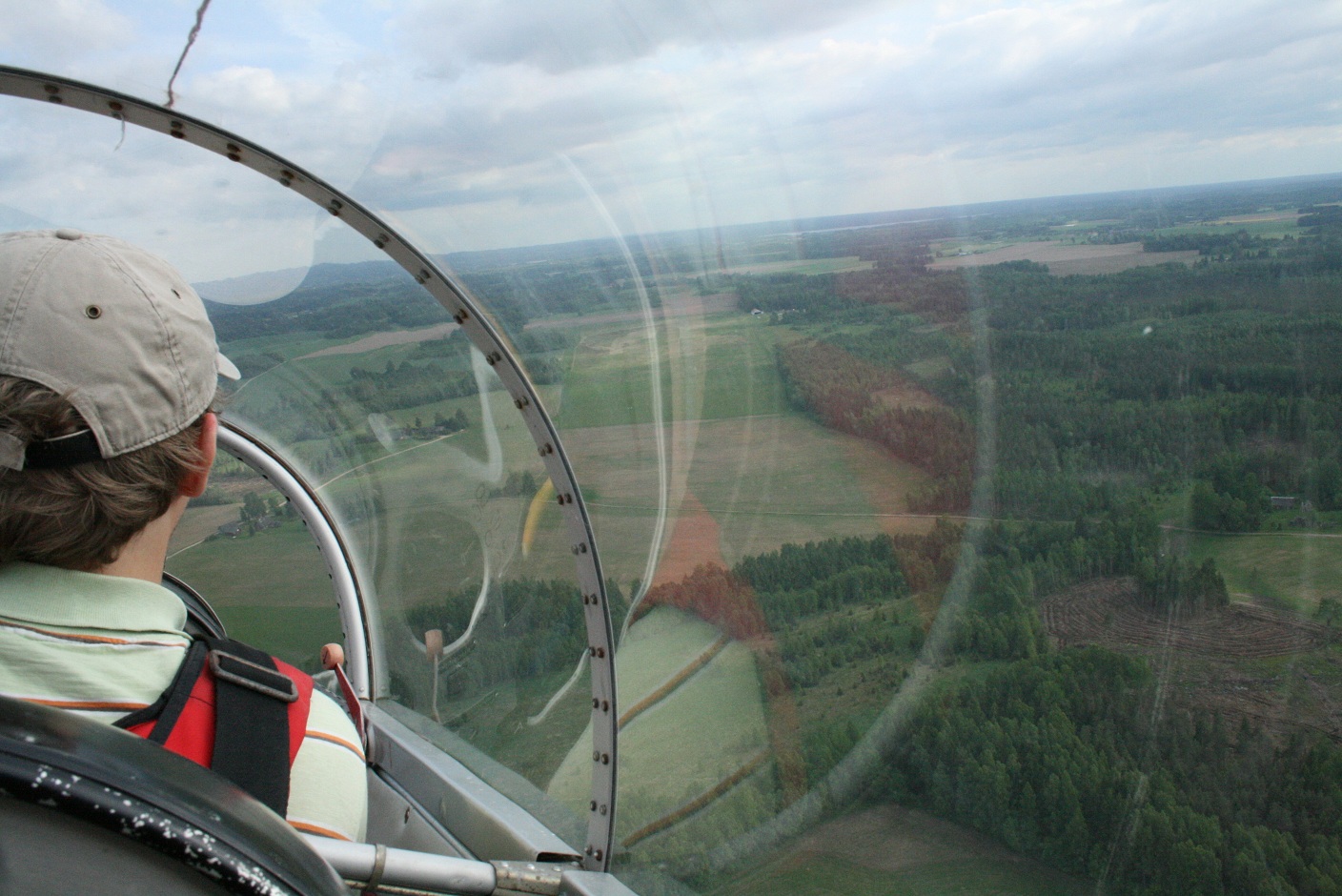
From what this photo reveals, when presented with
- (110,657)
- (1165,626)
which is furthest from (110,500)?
(1165,626)

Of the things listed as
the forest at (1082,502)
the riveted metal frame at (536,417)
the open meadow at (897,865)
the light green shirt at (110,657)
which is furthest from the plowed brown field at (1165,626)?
the light green shirt at (110,657)

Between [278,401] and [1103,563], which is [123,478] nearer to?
[1103,563]

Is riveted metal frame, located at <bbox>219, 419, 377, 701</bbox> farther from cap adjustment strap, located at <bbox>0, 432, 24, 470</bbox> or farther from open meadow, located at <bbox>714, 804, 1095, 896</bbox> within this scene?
cap adjustment strap, located at <bbox>0, 432, 24, 470</bbox>

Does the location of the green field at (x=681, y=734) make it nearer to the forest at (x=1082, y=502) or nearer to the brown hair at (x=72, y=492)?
the forest at (x=1082, y=502)

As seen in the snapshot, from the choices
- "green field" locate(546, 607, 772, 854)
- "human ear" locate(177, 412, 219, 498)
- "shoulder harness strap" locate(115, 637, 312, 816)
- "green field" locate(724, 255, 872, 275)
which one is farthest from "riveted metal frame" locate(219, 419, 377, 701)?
"shoulder harness strap" locate(115, 637, 312, 816)

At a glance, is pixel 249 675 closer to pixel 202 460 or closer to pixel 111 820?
pixel 202 460
